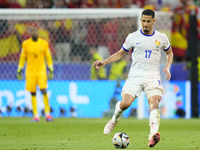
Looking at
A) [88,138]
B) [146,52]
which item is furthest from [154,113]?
[88,138]

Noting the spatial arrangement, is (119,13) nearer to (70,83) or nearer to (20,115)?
(70,83)

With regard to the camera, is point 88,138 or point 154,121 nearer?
point 154,121

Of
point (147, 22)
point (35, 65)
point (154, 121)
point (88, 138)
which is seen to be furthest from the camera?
point (35, 65)

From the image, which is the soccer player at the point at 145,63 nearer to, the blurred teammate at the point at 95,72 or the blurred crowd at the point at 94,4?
the blurred teammate at the point at 95,72

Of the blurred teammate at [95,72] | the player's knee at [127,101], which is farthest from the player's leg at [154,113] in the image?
the blurred teammate at [95,72]

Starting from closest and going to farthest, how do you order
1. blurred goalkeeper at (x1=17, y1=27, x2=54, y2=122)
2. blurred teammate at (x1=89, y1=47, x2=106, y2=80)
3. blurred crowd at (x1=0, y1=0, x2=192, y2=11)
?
blurred goalkeeper at (x1=17, y1=27, x2=54, y2=122)
blurred teammate at (x1=89, y1=47, x2=106, y2=80)
blurred crowd at (x1=0, y1=0, x2=192, y2=11)

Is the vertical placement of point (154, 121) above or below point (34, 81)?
below

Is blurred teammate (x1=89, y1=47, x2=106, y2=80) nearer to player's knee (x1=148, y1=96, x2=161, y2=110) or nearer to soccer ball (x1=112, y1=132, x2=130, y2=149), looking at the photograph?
player's knee (x1=148, y1=96, x2=161, y2=110)

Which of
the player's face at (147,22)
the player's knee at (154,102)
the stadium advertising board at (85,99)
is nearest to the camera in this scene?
the player's knee at (154,102)

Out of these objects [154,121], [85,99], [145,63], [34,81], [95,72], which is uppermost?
[95,72]

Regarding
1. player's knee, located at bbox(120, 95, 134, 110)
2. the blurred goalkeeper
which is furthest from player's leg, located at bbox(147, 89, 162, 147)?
the blurred goalkeeper

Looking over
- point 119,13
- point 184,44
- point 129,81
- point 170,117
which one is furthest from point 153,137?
point 184,44

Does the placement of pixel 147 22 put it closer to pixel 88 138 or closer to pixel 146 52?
pixel 146 52

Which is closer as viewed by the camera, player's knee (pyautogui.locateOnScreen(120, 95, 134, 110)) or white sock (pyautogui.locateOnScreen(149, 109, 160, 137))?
white sock (pyautogui.locateOnScreen(149, 109, 160, 137))
